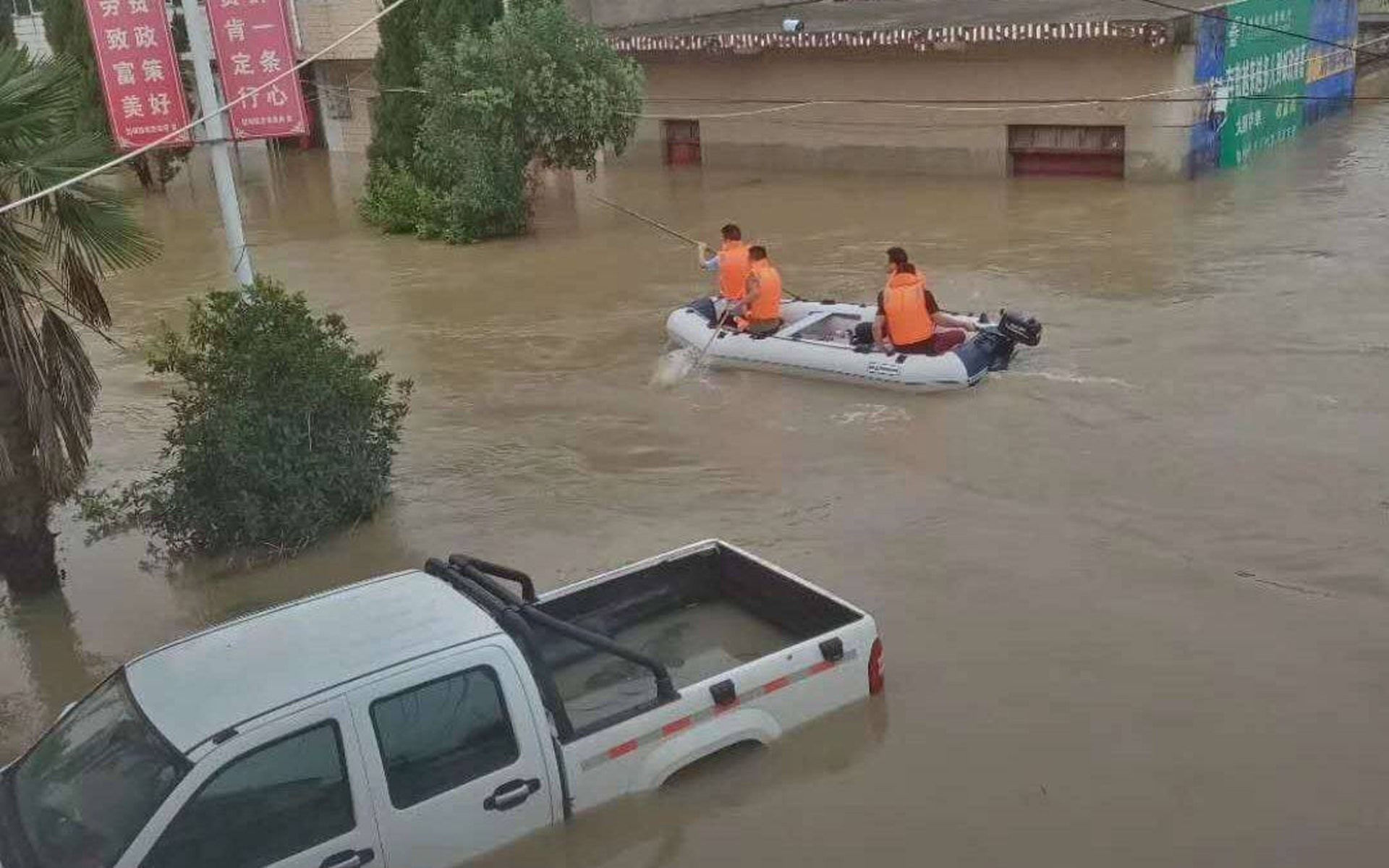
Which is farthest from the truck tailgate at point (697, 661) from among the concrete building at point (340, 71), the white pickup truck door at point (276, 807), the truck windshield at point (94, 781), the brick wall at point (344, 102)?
the brick wall at point (344, 102)

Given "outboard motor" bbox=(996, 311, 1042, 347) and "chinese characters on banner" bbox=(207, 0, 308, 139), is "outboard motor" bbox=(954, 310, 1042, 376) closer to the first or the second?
"outboard motor" bbox=(996, 311, 1042, 347)

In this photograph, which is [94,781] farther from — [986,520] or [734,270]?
[734,270]

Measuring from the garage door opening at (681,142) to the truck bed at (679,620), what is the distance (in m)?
22.6

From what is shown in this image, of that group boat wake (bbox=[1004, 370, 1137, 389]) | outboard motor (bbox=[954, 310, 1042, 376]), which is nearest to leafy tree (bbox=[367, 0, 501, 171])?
outboard motor (bbox=[954, 310, 1042, 376])

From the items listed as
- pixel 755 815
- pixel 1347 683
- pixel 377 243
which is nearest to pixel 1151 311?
pixel 1347 683

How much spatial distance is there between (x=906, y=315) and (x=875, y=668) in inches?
261

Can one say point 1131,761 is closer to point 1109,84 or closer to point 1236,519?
point 1236,519

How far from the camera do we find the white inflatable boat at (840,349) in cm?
1268

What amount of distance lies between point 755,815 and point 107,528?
6486 mm

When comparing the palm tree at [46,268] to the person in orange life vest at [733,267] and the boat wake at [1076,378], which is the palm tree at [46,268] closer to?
the person in orange life vest at [733,267]

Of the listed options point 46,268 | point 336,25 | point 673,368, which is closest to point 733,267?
point 673,368

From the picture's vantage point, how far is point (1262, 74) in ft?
80.4

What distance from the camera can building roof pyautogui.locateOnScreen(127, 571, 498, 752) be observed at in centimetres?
519

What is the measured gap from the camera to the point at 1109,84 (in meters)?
23.0
